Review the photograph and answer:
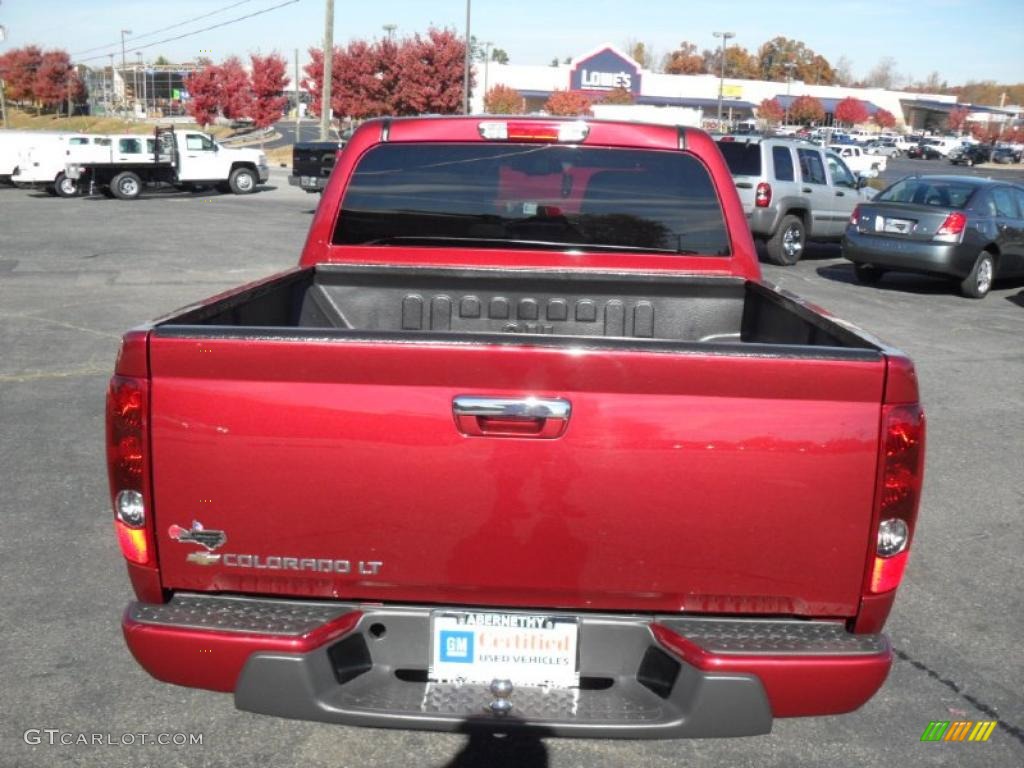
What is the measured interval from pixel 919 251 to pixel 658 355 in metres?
12.9

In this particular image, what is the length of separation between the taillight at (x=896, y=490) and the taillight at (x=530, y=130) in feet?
6.99

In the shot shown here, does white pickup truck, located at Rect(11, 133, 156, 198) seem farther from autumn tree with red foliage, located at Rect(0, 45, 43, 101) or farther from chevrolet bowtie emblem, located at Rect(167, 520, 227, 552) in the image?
autumn tree with red foliage, located at Rect(0, 45, 43, 101)

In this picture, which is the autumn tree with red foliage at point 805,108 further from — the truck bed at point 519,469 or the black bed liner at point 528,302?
the truck bed at point 519,469

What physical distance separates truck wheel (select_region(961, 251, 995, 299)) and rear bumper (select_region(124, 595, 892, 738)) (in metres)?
12.8

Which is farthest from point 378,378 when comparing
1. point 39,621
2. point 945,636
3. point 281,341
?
point 945,636

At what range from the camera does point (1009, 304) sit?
14.3 meters

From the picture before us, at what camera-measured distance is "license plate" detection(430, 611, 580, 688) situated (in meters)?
2.70

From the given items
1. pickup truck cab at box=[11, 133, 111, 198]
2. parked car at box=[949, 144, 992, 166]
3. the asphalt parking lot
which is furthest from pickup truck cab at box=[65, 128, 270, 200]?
parked car at box=[949, 144, 992, 166]

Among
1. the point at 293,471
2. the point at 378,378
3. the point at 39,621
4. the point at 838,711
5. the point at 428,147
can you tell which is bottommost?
the point at 39,621

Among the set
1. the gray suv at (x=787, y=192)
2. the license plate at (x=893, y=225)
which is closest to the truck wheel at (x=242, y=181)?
the gray suv at (x=787, y=192)

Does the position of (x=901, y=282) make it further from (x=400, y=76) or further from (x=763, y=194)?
(x=400, y=76)

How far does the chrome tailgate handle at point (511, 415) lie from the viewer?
2508 mm

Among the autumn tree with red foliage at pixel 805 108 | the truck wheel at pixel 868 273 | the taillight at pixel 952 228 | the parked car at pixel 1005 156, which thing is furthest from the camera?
the autumn tree with red foliage at pixel 805 108

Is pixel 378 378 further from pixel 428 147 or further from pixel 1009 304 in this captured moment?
pixel 1009 304
